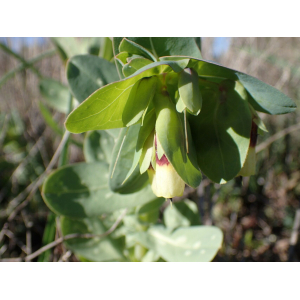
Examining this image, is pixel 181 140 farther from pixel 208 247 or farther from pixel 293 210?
pixel 293 210

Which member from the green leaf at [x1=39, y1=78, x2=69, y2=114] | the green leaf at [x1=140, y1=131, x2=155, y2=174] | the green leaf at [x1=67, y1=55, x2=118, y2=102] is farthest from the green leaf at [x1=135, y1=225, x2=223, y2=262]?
the green leaf at [x1=39, y1=78, x2=69, y2=114]

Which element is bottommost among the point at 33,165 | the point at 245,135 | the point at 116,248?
the point at 116,248

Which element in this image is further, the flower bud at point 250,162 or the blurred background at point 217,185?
the blurred background at point 217,185

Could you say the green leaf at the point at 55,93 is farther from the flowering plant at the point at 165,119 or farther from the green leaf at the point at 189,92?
the green leaf at the point at 189,92

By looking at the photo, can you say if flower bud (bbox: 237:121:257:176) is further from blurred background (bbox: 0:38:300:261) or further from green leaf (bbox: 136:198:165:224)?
blurred background (bbox: 0:38:300:261)

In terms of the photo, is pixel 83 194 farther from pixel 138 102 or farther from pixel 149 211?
pixel 138 102

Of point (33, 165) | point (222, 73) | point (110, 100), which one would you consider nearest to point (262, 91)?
point (222, 73)

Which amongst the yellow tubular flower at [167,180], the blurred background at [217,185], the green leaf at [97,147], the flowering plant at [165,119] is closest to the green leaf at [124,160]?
the flowering plant at [165,119]
